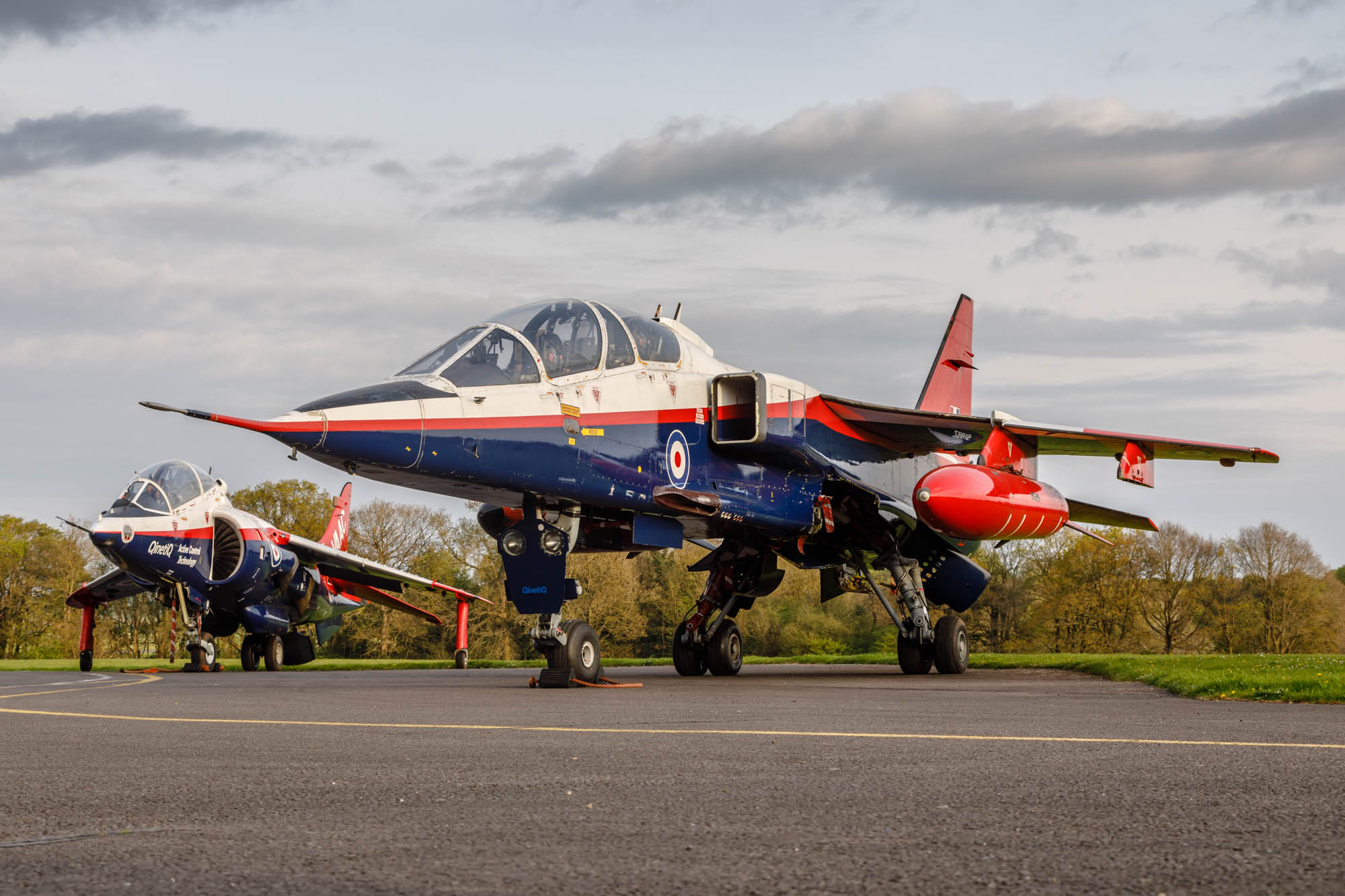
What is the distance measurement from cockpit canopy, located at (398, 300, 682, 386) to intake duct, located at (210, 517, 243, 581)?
42.7 feet

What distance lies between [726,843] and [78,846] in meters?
1.95

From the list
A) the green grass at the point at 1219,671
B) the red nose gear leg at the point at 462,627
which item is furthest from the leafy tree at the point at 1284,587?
the red nose gear leg at the point at 462,627

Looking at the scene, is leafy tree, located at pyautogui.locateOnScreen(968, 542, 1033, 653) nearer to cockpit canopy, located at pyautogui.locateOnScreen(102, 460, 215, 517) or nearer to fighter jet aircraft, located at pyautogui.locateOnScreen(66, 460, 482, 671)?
fighter jet aircraft, located at pyautogui.locateOnScreen(66, 460, 482, 671)

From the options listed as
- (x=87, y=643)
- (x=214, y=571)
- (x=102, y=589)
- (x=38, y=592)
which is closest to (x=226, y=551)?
(x=214, y=571)

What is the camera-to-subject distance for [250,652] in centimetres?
2638

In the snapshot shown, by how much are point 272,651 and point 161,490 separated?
588cm

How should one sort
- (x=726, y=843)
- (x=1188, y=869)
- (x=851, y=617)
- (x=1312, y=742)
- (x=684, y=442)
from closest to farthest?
(x=1188, y=869)
(x=726, y=843)
(x=1312, y=742)
(x=684, y=442)
(x=851, y=617)

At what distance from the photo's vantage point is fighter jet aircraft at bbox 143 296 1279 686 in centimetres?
1109

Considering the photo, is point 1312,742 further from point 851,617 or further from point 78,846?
point 851,617

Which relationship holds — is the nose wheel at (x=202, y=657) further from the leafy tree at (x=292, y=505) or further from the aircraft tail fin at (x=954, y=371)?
the leafy tree at (x=292, y=505)

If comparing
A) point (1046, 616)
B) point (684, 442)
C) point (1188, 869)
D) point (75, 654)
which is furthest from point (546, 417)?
point (75, 654)

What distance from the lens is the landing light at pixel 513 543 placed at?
12.2m

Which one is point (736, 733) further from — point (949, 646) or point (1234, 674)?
point (949, 646)

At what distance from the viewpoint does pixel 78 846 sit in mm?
3350
